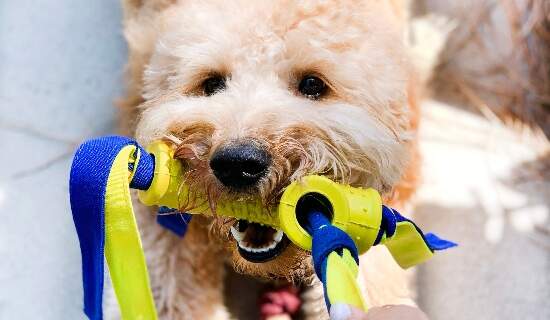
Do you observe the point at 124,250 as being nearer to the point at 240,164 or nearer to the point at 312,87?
the point at 240,164

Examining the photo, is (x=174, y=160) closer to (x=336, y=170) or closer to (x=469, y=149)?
(x=336, y=170)

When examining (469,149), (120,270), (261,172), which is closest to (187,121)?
(261,172)

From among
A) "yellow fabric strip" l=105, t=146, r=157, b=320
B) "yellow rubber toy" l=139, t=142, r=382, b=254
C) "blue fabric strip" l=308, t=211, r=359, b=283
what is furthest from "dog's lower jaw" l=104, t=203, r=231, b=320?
"blue fabric strip" l=308, t=211, r=359, b=283

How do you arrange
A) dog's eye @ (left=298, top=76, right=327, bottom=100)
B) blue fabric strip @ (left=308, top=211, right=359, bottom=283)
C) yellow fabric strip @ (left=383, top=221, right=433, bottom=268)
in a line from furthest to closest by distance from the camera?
dog's eye @ (left=298, top=76, right=327, bottom=100)
yellow fabric strip @ (left=383, top=221, right=433, bottom=268)
blue fabric strip @ (left=308, top=211, right=359, bottom=283)

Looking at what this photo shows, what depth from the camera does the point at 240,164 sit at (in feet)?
4.06

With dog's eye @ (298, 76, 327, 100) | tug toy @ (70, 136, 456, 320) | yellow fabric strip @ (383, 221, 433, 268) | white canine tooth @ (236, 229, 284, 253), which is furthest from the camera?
dog's eye @ (298, 76, 327, 100)

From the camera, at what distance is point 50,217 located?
1997 mm

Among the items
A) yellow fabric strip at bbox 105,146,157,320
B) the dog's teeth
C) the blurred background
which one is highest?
yellow fabric strip at bbox 105,146,157,320

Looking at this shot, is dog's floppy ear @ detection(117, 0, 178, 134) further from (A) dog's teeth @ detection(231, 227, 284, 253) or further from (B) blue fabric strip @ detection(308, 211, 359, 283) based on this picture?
(B) blue fabric strip @ detection(308, 211, 359, 283)

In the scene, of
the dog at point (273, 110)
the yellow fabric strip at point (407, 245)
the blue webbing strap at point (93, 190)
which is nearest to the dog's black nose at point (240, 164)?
the dog at point (273, 110)

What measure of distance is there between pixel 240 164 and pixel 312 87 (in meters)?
0.36

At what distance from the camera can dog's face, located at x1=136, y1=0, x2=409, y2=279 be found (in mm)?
1342

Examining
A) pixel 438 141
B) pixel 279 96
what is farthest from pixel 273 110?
pixel 438 141

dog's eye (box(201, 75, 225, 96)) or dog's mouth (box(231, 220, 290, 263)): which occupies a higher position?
dog's eye (box(201, 75, 225, 96))
